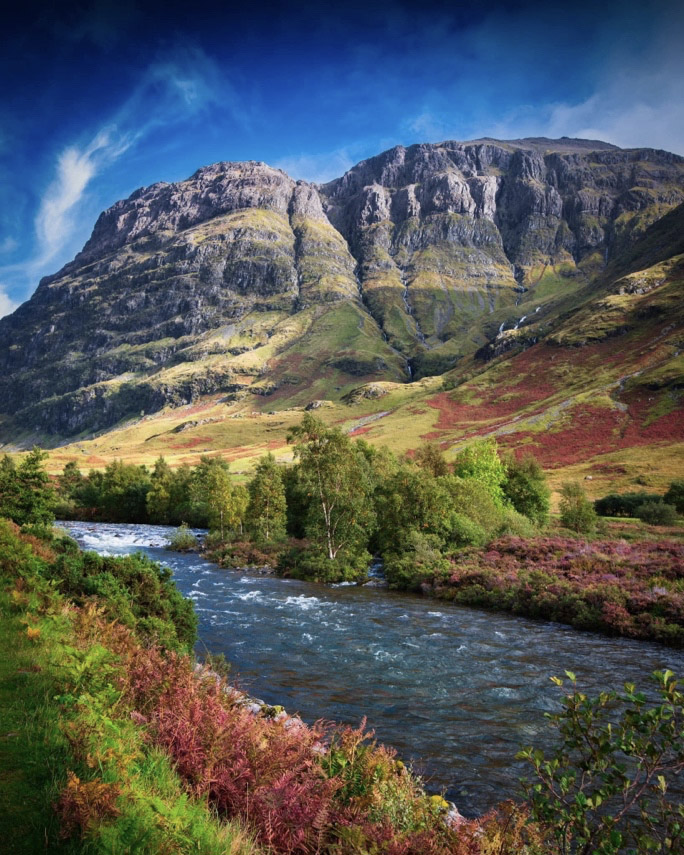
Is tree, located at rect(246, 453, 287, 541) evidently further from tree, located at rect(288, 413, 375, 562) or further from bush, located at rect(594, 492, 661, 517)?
bush, located at rect(594, 492, 661, 517)

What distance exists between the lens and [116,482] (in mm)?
96875

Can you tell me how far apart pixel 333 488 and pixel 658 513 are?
154 ft

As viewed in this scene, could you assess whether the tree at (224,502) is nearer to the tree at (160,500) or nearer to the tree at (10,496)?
the tree at (160,500)

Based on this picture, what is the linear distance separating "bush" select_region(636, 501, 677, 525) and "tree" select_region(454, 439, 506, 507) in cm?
1978

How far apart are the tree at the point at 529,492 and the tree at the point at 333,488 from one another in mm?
26521

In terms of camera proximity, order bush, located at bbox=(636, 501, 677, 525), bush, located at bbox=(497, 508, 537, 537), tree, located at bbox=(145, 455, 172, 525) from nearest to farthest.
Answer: bush, located at bbox=(497, 508, 537, 537) < bush, located at bbox=(636, 501, 677, 525) < tree, located at bbox=(145, 455, 172, 525)

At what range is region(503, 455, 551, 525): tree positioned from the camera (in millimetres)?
65625

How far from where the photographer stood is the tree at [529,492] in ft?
215

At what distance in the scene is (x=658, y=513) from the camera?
6512 cm

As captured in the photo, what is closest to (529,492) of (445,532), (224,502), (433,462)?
(433,462)

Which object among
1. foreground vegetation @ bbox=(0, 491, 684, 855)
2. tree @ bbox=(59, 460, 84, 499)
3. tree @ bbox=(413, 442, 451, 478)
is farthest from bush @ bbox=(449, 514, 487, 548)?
tree @ bbox=(59, 460, 84, 499)

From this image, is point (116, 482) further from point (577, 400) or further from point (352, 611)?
point (577, 400)

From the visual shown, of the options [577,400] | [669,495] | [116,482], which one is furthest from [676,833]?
[577,400]

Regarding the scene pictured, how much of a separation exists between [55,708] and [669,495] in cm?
8277
